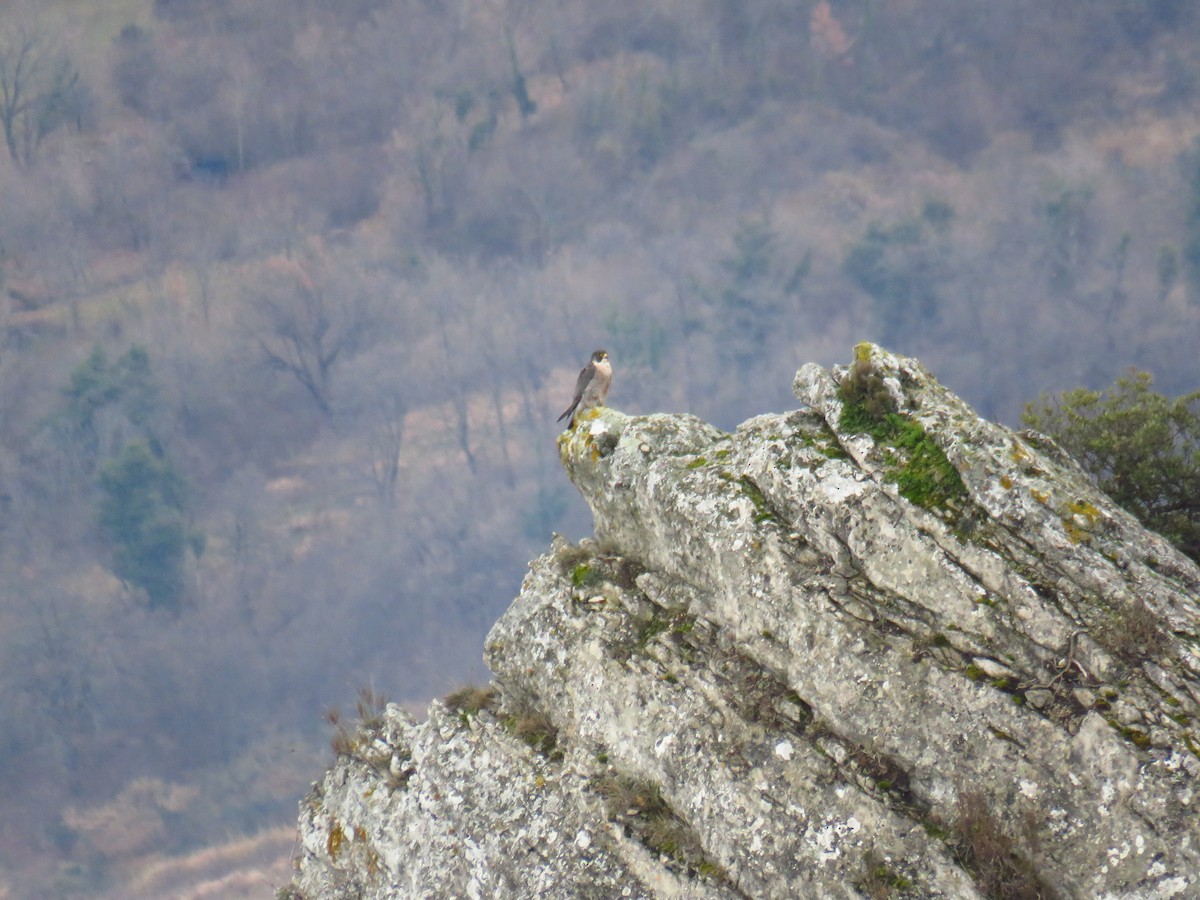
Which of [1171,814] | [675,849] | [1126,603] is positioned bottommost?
[675,849]

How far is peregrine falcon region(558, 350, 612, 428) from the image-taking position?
2586cm

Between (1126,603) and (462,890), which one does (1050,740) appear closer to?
(1126,603)

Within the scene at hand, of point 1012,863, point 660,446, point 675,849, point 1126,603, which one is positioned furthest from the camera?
point 660,446

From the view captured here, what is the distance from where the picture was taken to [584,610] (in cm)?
2034

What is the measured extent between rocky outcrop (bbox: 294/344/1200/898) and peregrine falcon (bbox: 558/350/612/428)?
158 inches

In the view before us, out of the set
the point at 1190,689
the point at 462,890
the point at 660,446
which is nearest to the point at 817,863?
the point at 1190,689

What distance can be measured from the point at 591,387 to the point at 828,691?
12.5m

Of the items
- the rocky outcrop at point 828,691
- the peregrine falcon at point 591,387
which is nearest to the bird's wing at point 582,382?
the peregrine falcon at point 591,387

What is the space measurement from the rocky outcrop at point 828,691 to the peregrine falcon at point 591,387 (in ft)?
13.1

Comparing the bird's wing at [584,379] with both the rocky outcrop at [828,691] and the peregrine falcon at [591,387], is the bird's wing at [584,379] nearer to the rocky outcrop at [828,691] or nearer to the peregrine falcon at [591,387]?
the peregrine falcon at [591,387]

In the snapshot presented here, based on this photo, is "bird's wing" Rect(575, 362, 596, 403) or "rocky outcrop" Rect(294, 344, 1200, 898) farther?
"bird's wing" Rect(575, 362, 596, 403)

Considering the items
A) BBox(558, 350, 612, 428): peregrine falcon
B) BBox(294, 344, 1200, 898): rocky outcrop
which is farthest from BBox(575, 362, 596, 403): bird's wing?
BBox(294, 344, 1200, 898): rocky outcrop

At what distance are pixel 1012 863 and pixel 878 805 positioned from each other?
224cm

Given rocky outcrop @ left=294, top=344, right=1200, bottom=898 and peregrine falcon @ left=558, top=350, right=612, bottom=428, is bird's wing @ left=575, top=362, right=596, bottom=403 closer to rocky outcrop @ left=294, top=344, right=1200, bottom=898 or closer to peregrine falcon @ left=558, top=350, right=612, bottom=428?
peregrine falcon @ left=558, top=350, right=612, bottom=428
